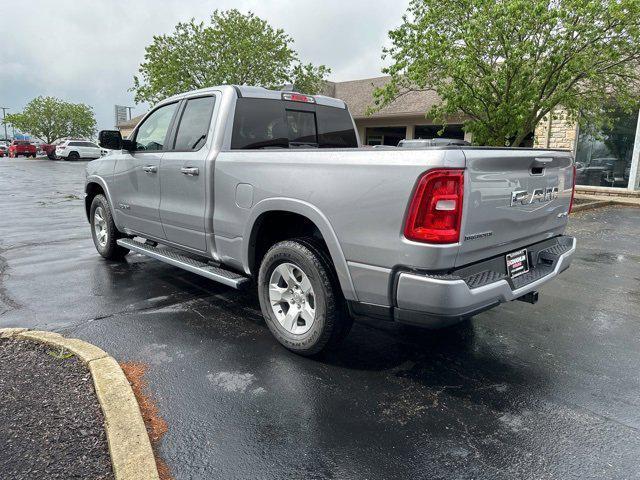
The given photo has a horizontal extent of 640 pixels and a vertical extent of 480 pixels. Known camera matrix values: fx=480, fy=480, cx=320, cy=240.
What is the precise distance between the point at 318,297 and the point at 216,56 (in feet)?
70.1

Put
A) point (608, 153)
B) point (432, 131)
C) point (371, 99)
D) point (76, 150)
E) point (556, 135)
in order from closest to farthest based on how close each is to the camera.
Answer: point (608, 153) → point (556, 135) → point (432, 131) → point (371, 99) → point (76, 150)

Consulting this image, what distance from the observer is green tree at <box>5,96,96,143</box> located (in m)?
58.5

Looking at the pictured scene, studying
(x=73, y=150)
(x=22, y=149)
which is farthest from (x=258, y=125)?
(x=22, y=149)

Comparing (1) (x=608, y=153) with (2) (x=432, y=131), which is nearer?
(1) (x=608, y=153)

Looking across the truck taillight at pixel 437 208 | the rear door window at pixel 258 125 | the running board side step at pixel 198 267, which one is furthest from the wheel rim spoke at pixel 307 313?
the rear door window at pixel 258 125

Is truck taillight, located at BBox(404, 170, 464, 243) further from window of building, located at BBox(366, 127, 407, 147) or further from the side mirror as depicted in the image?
window of building, located at BBox(366, 127, 407, 147)

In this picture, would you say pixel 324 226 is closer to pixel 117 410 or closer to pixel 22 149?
pixel 117 410

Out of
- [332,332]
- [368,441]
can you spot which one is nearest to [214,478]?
[368,441]

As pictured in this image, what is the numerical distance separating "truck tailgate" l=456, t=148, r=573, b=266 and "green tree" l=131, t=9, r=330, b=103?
19847mm

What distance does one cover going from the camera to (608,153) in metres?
16.2

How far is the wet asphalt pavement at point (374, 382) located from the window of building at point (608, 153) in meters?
12.4

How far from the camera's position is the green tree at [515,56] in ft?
32.8

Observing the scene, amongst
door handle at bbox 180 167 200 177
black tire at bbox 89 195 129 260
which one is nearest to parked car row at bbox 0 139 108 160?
black tire at bbox 89 195 129 260

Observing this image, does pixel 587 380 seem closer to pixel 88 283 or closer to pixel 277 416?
pixel 277 416
